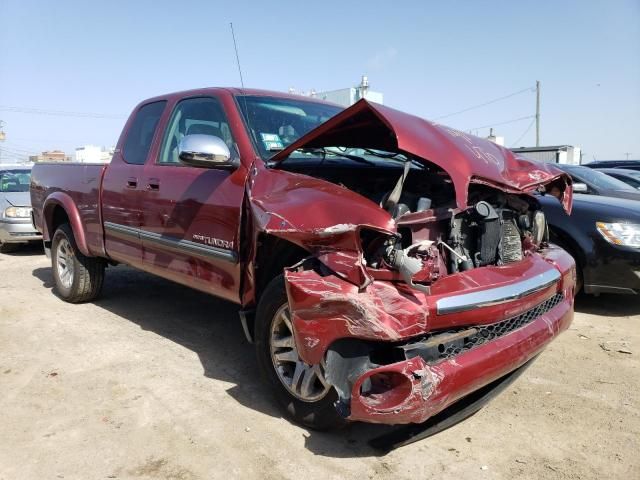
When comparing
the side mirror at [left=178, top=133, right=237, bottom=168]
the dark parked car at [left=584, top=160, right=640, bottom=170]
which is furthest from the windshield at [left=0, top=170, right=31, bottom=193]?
the dark parked car at [left=584, top=160, right=640, bottom=170]

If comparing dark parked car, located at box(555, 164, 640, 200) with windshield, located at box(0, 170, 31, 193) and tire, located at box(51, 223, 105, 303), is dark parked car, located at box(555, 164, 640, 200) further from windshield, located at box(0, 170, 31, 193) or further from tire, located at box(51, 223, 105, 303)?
windshield, located at box(0, 170, 31, 193)

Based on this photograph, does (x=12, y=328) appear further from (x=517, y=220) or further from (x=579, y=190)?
(x=579, y=190)

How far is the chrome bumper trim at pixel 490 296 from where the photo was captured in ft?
7.83

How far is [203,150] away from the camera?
317 centimetres

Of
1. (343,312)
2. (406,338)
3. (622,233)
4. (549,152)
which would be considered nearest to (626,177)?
(622,233)

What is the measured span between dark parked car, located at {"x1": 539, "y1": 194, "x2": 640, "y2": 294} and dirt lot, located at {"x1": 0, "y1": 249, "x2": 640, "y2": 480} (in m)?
0.40

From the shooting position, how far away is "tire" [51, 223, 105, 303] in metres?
5.44

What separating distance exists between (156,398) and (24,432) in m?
0.74

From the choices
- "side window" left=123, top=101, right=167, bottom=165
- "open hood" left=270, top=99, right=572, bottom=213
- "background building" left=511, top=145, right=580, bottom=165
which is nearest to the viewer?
"open hood" left=270, top=99, right=572, bottom=213

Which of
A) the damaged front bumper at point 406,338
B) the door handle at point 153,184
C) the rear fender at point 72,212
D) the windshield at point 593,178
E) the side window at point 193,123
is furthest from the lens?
the windshield at point 593,178

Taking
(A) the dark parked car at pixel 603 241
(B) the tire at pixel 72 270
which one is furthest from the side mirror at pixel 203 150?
(A) the dark parked car at pixel 603 241

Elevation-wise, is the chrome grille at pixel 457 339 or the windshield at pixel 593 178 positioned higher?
the windshield at pixel 593 178

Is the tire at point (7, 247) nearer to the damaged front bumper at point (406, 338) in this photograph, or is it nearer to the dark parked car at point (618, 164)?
the damaged front bumper at point (406, 338)

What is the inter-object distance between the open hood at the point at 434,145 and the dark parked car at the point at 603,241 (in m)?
1.77
